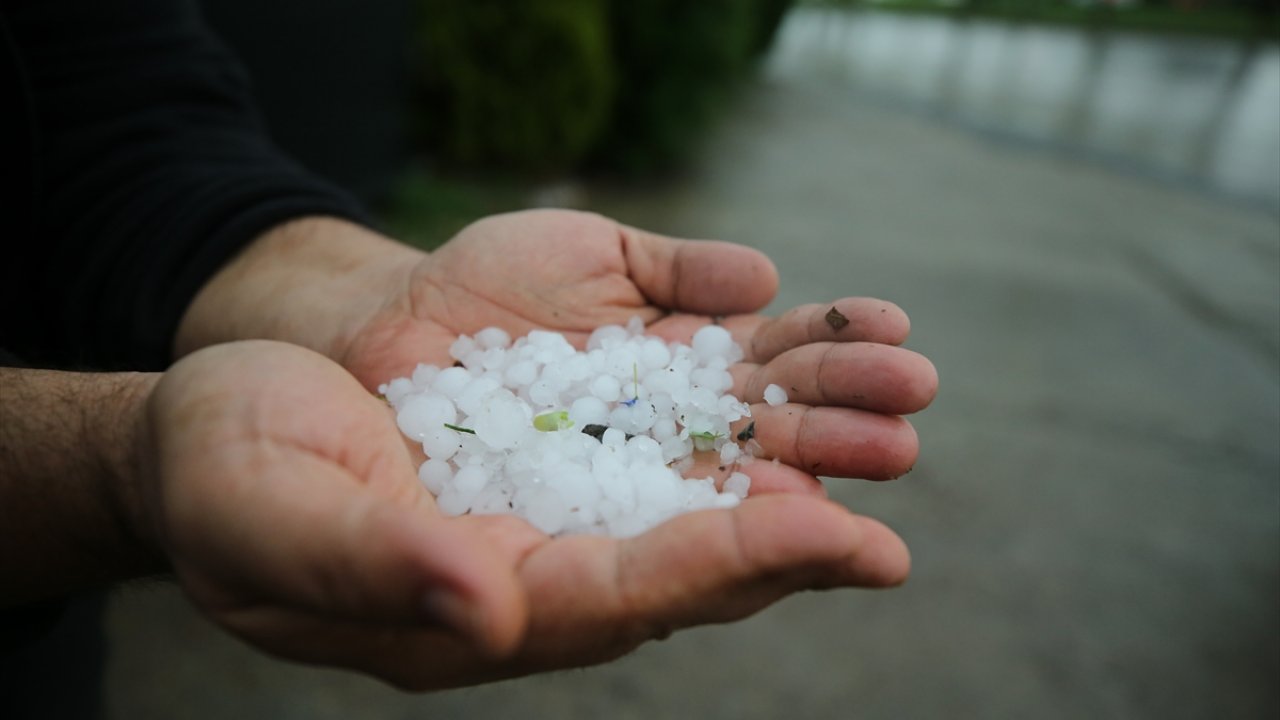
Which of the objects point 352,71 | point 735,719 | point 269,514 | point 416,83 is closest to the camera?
point 269,514

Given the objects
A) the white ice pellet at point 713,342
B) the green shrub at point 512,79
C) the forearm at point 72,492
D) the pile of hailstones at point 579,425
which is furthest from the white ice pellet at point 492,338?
the green shrub at point 512,79

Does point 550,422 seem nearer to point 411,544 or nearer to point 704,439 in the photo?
point 704,439

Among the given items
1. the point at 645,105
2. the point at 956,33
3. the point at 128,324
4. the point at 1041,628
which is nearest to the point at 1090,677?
the point at 1041,628

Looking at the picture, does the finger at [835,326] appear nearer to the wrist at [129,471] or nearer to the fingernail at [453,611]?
the fingernail at [453,611]

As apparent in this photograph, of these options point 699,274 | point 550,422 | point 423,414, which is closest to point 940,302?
point 699,274

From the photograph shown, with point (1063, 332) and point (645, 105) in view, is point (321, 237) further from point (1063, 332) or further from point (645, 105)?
point (645, 105)
